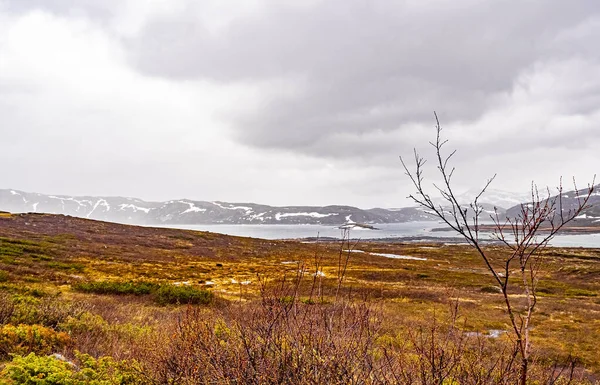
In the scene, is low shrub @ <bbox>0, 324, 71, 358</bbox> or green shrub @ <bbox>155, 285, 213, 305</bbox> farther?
green shrub @ <bbox>155, 285, 213, 305</bbox>

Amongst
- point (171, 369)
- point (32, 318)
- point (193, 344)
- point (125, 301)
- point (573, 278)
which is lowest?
point (573, 278)

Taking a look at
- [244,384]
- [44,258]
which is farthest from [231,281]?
[244,384]

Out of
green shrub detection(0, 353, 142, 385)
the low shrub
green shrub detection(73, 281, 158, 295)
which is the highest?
green shrub detection(0, 353, 142, 385)

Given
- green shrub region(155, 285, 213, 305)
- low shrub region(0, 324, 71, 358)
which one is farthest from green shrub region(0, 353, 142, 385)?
green shrub region(155, 285, 213, 305)

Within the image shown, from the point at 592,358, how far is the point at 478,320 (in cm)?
660

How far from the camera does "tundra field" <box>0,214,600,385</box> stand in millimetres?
4078

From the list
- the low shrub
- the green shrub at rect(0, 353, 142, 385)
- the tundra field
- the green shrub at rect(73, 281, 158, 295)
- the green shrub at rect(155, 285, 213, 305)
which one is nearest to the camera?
the tundra field

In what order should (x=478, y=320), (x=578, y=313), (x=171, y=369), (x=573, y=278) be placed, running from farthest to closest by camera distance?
(x=573, y=278), (x=578, y=313), (x=478, y=320), (x=171, y=369)

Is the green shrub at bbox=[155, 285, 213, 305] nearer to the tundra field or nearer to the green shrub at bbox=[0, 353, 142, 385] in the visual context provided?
the tundra field

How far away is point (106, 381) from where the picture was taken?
4.99 m

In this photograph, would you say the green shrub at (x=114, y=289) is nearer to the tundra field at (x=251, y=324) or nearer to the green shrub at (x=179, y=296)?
the tundra field at (x=251, y=324)

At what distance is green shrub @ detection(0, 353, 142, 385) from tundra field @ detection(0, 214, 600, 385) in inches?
1.1

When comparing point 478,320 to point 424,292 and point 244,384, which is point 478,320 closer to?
point 424,292

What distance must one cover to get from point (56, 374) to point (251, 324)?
2936 mm
